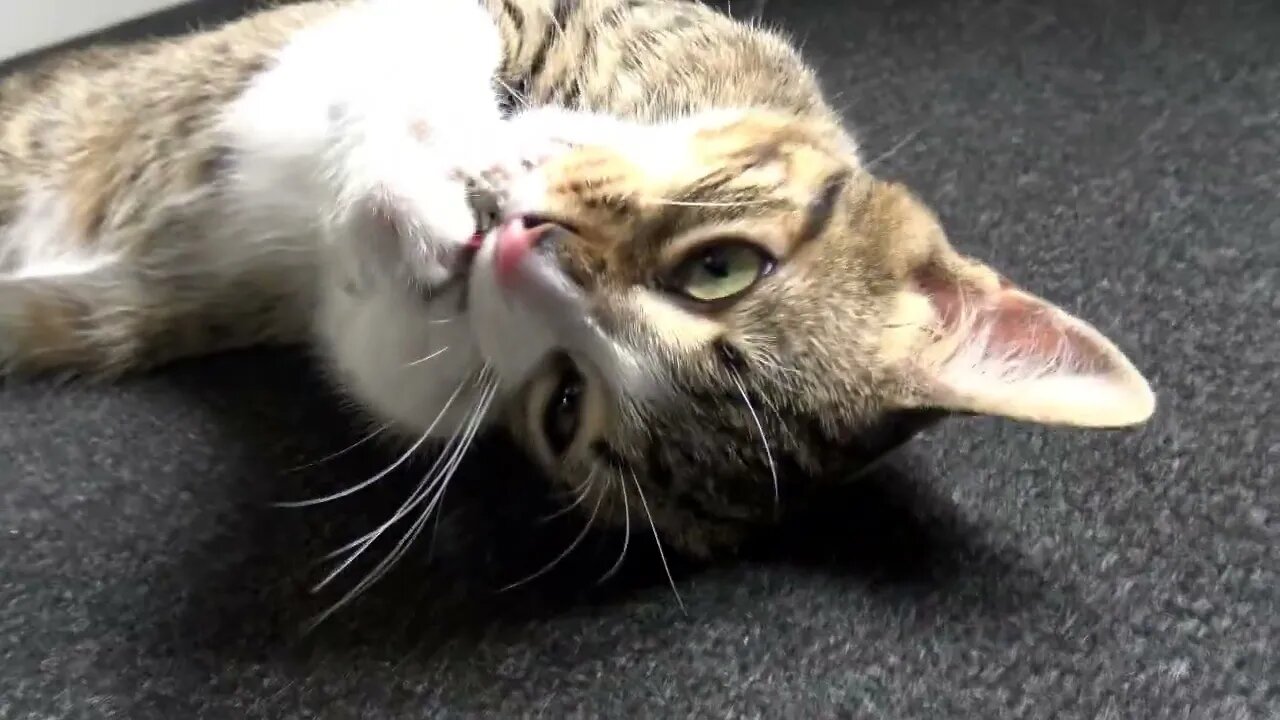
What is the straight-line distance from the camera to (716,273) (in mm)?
904

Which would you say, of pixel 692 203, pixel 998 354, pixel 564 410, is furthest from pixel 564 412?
pixel 998 354

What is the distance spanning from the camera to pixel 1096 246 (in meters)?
1.29

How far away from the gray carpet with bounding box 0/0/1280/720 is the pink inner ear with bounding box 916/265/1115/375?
171 millimetres

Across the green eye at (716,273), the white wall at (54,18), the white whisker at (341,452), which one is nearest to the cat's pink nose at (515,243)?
the green eye at (716,273)

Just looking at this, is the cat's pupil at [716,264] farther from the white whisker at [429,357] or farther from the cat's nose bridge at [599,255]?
the white whisker at [429,357]

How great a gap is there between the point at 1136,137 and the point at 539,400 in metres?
0.89

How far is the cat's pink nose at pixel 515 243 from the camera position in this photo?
34.1 inches

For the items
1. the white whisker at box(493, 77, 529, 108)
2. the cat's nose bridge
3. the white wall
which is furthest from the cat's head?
the white wall

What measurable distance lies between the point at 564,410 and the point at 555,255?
0.59 feet

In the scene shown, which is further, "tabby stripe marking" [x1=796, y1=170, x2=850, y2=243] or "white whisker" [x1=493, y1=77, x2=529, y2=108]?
"white whisker" [x1=493, y1=77, x2=529, y2=108]

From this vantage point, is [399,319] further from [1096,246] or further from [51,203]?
[1096,246]

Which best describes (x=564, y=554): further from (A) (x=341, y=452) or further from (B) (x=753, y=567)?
(A) (x=341, y=452)

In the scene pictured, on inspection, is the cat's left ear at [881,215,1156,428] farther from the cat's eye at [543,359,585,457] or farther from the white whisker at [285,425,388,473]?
the white whisker at [285,425,388,473]

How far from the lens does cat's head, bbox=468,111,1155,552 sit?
2.90 ft
